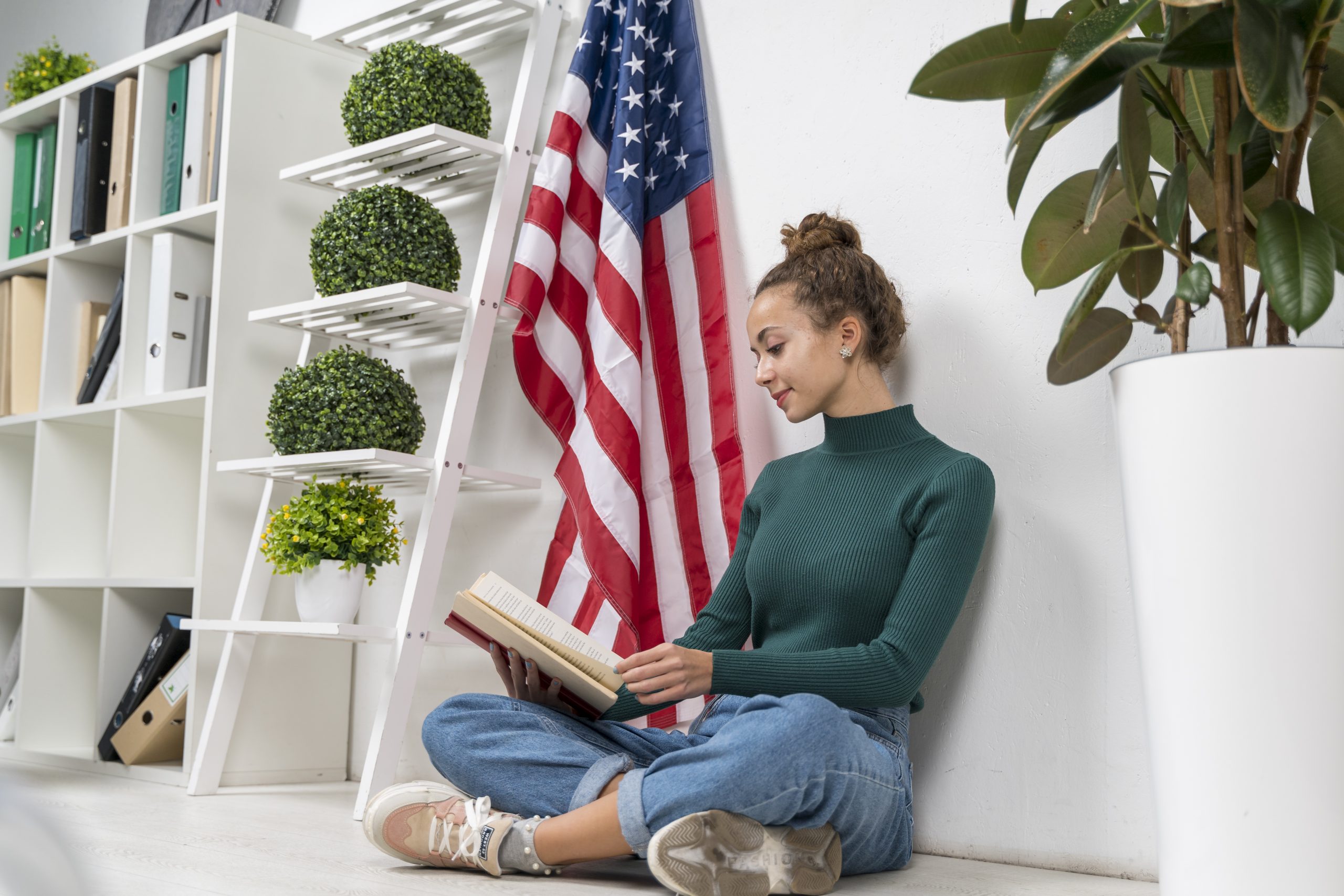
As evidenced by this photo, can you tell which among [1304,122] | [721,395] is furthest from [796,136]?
[1304,122]

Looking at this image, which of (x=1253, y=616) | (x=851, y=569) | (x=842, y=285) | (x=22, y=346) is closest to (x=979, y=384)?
(x=842, y=285)

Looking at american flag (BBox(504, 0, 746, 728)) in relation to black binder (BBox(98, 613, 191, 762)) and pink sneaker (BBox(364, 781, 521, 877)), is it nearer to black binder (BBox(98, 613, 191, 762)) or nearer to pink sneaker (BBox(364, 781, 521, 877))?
pink sneaker (BBox(364, 781, 521, 877))

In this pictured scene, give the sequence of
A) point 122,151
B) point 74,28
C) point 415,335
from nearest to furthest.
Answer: point 415,335 → point 122,151 → point 74,28

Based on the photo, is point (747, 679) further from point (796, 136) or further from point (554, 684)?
point (796, 136)

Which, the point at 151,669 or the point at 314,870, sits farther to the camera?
the point at 151,669

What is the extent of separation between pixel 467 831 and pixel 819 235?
0.98 metres

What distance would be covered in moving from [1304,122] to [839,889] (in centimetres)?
98

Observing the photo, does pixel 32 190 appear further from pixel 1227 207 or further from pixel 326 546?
pixel 1227 207

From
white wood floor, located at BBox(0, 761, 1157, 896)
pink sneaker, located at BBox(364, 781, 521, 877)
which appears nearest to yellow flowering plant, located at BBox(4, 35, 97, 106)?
white wood floor, located at BBox(0, 761, 1157, 896)

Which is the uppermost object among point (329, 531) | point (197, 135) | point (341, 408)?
point (197, 135)

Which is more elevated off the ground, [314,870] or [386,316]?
[386,316]

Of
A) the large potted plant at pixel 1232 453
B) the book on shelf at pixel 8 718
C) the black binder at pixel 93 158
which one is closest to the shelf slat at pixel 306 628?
the book on shelf at pixel 8 718

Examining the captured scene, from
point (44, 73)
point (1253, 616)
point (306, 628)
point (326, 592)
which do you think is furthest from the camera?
point (44, 73)

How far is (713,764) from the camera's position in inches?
50.4
